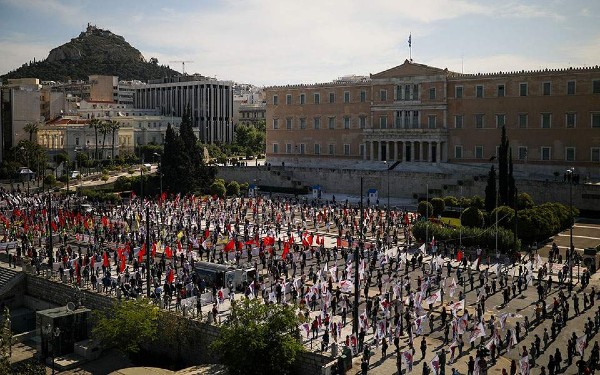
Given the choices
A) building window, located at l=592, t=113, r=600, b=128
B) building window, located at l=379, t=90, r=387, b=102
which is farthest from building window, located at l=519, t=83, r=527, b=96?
building window, located at l=379, t=90, r=387, b=102

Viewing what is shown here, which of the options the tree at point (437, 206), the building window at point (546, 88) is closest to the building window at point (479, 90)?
the building window at point (546, 88)

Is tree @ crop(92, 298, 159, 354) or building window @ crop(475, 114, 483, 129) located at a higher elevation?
building window @ crop(475, 114, 483, 129)

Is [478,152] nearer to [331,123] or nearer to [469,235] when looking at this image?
[331,123]

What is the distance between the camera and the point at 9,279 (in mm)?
38281

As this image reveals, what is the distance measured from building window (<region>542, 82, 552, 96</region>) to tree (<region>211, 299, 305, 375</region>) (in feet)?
157

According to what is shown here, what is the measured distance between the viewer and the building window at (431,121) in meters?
70.1

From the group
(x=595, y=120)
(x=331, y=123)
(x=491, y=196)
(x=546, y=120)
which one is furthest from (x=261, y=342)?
(x=331, y=123)

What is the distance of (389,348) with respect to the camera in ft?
81.3

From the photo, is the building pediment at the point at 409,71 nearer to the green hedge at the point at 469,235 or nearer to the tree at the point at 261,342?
the green hedge at the point at 469,235

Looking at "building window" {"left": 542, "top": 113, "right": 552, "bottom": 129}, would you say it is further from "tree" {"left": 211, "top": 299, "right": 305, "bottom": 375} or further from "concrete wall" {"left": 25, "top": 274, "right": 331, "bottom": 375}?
"concrete wall" {"left": 25, "top": 274, "right": 331, "bottom": 375}

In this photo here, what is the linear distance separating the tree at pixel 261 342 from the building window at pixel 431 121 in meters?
49.7

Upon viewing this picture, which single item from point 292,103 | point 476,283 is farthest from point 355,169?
point 476,283

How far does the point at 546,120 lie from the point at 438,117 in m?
11.9

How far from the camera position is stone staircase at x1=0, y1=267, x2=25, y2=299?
37.6 metres
